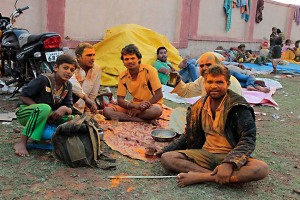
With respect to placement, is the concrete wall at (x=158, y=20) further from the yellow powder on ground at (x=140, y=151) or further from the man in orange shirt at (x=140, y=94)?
the yellow powder on ground at (x=140, y=151)

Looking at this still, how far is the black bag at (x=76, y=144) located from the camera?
3.50 m

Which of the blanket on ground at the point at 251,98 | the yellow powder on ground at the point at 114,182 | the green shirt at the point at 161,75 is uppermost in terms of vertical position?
the green shirt at the point at 161,75

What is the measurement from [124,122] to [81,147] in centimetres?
184

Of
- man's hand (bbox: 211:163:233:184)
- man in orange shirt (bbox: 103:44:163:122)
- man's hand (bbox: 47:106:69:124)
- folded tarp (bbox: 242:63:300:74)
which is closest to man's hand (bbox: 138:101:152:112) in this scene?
man in orange shirt (bbox: 103:44:163:122)

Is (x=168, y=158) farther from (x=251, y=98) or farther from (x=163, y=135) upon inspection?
(x=251, y=98)

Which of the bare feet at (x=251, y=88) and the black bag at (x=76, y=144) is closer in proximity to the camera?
the black bag at (x=76, y=144)

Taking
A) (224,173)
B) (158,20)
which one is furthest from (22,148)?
(158,20)

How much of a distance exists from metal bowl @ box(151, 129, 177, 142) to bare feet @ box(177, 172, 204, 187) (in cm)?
128

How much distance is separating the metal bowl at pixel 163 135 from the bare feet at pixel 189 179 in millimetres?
1278

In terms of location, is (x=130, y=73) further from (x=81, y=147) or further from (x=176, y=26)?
(x=176, y=26)

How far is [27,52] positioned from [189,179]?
3561 mm

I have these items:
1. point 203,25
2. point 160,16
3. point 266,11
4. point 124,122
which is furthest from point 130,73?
point 266,11

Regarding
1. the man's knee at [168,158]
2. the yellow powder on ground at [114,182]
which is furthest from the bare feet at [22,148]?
the man's knee at [168,158]

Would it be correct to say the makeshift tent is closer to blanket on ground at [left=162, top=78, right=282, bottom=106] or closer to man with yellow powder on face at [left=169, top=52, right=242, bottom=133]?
blanket on ground at [left=162, top=78, right=282, bottom=106]
